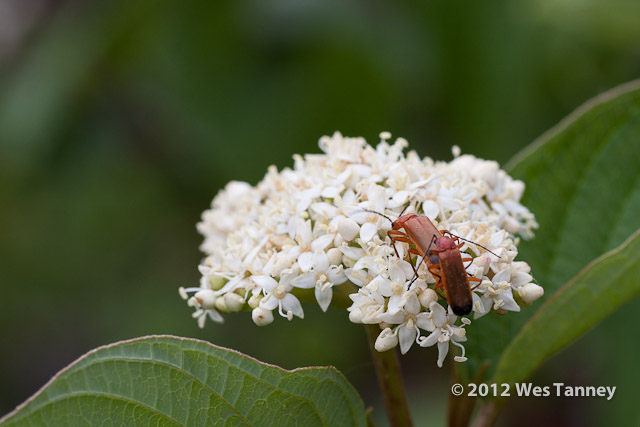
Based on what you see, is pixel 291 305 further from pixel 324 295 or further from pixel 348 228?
pixel 348 228

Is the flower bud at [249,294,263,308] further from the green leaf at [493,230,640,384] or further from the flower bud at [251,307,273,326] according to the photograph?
the green leaf at [493,230,640,384]

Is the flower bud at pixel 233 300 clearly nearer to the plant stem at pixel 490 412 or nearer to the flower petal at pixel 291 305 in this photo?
the flower petal at pixel 291 305

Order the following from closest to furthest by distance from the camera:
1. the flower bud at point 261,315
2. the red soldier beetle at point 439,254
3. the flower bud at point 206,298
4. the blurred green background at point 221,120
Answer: the red soldier beetle at point 439,254 < the flower bud at point 261,315 < the flower bud at point 206,298 < the blurred green background at point 221,120

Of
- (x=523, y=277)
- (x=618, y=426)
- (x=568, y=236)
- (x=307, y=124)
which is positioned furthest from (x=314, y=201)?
(x=307, y=124)

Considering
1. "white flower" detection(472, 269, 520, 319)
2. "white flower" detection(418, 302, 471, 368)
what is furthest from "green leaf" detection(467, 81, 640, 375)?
"white flower" detection(418, 302, 471, 368)

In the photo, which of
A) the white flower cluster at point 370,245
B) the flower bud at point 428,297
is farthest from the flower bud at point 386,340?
the flower bud at point 428,297
